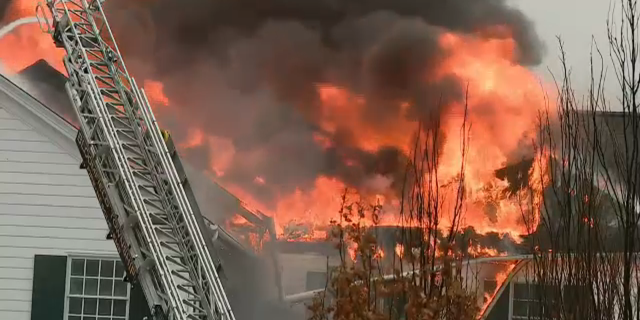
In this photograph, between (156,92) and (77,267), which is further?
(77,267)

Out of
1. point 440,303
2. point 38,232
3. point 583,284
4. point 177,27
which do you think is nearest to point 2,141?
point 38,232

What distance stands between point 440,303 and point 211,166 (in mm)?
3600

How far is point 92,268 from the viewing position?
7.29 m

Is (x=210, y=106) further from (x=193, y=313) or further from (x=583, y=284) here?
(x=583, y=284)

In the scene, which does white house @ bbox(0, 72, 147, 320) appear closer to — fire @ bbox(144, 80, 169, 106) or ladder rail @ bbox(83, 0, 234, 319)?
fire @ bbox(144, 80, 169, 106)

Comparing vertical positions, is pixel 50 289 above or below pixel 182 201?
below

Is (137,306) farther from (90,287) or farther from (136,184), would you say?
(136,184)

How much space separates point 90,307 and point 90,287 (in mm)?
Answer: 193

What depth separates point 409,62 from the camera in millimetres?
6734

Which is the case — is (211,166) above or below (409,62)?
below

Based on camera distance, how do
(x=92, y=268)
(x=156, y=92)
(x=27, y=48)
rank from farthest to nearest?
(x=27, y=48) < (x=92, y=268) < (x=156, y=92)

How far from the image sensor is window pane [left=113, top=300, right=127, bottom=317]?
729 centimetres

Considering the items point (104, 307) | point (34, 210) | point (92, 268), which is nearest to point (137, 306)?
point (104, 307)

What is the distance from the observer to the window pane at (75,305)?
7301mm
